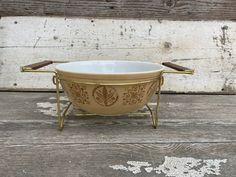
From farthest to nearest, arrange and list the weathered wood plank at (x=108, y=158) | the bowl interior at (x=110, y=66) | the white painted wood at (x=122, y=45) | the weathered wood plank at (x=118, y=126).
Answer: the white painted wood at (x=122, y=45) < the bowl interior at (x=110, y=66) < the weathered wood plank at (x=118, y=126) < the weathered wood plank at (x=108, y=158)

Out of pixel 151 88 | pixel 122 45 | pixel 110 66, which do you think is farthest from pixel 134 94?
pixel 122 45

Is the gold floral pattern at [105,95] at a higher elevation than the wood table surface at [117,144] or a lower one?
higher

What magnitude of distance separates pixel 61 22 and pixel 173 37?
0.35m

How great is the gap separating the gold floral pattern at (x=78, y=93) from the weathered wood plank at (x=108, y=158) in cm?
8

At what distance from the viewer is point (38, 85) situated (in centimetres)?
90

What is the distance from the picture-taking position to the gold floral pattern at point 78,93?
54cm

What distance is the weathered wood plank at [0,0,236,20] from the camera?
888 millimetres

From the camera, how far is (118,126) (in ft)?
2.02

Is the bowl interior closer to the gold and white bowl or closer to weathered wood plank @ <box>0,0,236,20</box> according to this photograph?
the gold and white bowl

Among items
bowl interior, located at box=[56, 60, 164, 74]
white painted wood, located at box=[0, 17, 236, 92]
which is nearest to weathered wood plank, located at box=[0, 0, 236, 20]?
white painted wood, located at box=[0, 17, 236, 92]

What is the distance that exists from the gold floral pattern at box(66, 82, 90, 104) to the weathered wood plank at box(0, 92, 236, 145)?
0.07 meters

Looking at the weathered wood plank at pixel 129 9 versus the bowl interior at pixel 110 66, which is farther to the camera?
the weathered wood plank at pixel 129 9

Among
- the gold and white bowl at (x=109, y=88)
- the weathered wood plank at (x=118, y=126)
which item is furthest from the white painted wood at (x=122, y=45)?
the gold and white bowl at (x=109, y=88)

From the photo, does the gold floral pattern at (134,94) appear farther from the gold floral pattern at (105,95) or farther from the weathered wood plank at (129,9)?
the weathered wood plank at (129,9)
